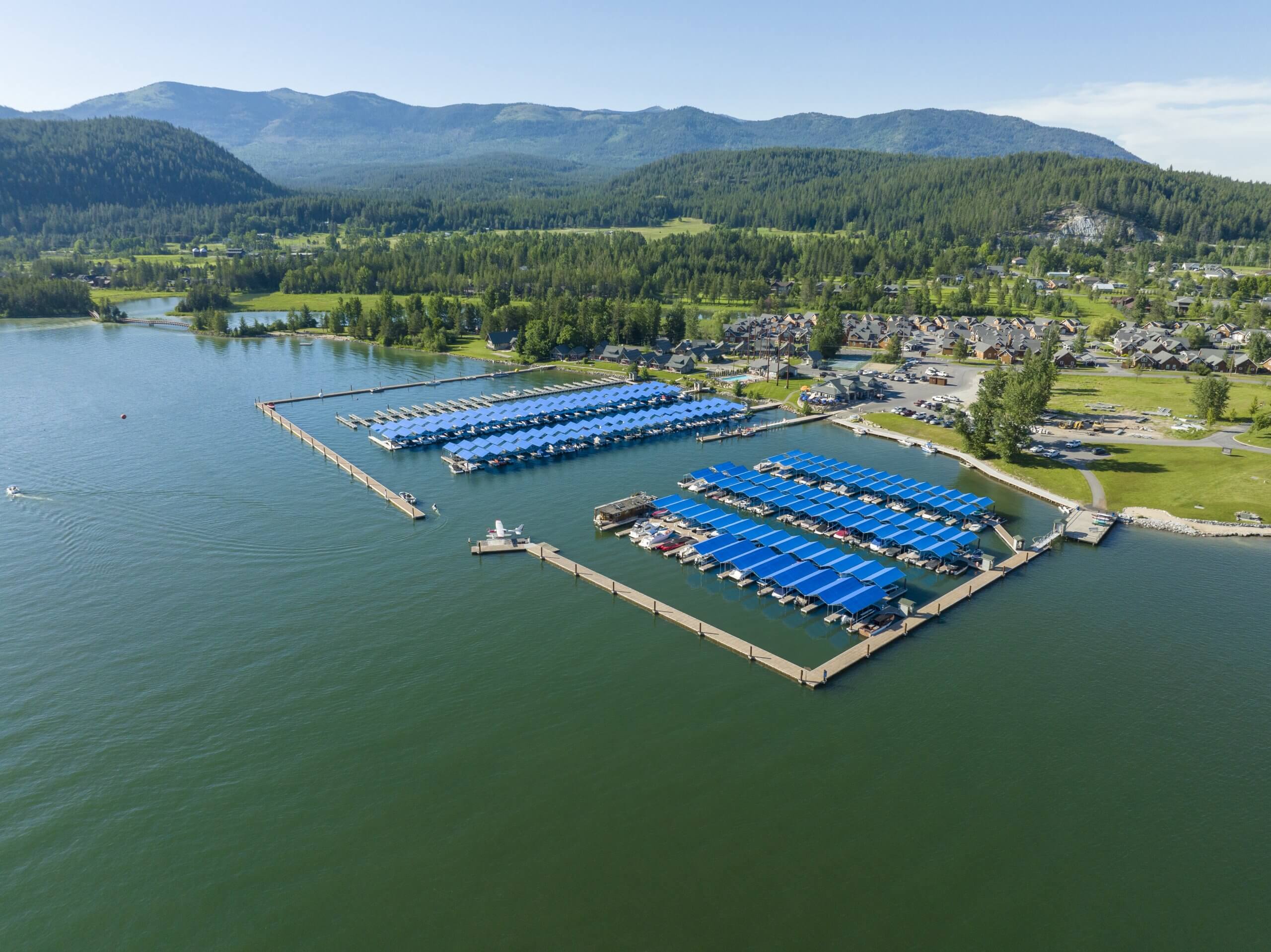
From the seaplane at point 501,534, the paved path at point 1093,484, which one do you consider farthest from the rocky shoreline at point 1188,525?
the seaplane at point 501,534

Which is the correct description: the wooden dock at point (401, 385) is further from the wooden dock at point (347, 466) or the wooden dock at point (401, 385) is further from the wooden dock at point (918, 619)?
the wooden dock at point (918, 619)

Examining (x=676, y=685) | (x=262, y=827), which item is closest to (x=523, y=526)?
(x=676, y=685)

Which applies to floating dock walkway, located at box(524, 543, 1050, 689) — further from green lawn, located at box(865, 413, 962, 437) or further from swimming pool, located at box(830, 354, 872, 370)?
swimming pool, located at box(830, 354, 872, 370)

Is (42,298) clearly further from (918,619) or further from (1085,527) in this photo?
(1085,527)

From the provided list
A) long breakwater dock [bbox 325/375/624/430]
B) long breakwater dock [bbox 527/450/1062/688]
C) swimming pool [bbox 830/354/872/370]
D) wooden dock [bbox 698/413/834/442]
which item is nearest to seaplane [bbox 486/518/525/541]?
long breakwater dock [bbox 527/450/1062/688]

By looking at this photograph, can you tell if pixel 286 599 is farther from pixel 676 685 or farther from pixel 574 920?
pixel 574 920

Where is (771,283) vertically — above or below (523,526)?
above
